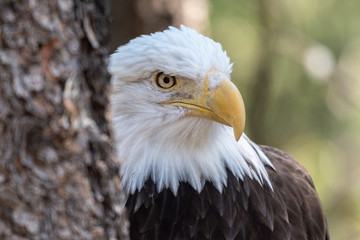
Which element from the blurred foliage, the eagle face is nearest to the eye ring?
the eagle face

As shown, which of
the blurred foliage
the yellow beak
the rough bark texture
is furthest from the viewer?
the blurred foliage

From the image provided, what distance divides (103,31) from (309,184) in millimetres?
1865

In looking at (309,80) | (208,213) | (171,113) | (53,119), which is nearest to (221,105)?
(171,113)

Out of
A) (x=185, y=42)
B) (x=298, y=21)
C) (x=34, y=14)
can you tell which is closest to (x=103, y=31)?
(x=34, y=14)

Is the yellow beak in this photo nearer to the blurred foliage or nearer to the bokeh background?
the bokeh background

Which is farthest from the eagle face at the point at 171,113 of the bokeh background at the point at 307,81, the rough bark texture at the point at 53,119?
the bokeh background at the point at 307,81

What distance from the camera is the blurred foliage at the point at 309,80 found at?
18.3ft

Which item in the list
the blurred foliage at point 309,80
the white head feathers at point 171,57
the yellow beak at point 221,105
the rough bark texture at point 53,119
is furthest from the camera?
the blurred foliage at point 309,80

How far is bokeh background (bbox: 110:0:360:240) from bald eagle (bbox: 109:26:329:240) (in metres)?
3.06

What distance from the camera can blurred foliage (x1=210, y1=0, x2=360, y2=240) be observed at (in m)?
5.57

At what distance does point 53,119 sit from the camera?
4.14 feet

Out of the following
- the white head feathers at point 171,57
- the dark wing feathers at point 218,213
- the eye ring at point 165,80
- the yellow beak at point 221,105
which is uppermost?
the white head feathers at point 171,57

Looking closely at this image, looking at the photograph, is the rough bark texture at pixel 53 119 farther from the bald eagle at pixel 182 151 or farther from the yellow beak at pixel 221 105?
the bald eagle at pixel 182 151

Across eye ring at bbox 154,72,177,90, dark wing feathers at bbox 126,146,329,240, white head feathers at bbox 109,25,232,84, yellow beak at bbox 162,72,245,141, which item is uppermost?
white head feathers at bbox 109,25,232,84
